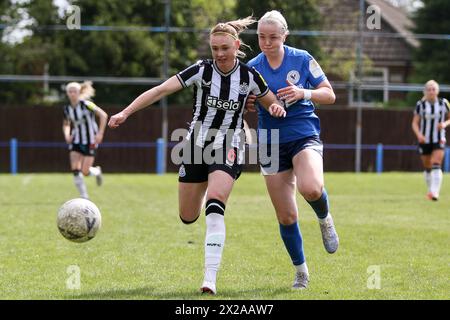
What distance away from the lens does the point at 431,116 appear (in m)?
15.0

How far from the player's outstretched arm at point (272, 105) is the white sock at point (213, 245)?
34.2 inches

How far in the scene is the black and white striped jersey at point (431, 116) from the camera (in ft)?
48.8

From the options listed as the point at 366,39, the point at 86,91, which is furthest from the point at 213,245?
the point at 366,39

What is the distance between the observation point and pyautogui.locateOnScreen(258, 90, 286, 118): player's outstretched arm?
20.2 feet

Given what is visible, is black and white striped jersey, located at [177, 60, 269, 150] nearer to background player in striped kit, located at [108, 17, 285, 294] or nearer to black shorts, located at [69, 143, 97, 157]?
background player in striped kit, located at [108, 17, 285, 294]

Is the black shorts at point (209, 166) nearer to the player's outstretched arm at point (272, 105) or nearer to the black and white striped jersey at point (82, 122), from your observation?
the player's outstretched arm at point (272, 105)

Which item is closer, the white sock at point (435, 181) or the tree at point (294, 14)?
the white sock at point (435, 181)

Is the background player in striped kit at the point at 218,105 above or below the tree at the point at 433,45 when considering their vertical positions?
below

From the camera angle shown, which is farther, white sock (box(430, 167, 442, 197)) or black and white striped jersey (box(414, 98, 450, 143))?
black and white striped jersey (box(414, 98, 450, 143))

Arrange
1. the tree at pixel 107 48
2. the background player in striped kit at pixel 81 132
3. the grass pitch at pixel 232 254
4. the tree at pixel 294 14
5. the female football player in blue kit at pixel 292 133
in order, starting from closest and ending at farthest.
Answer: the grass pitch at pixel 232 254 < the female football player in blue kit at pixel 292 133 < the background player in striped kit at pixel 81 132 < the tree at pixel 294 14 < the tree at pixel 107 48

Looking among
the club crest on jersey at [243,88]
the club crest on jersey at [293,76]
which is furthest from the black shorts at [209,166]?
the club crest on jersey at [293,76]

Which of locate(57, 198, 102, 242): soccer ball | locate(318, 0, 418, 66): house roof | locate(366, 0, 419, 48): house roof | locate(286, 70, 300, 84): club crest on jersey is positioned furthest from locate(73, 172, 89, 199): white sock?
locate(366, 0, 419, 48): house roof

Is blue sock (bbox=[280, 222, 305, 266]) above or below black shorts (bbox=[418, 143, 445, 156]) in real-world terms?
below

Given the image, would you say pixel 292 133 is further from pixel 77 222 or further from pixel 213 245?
pixel 77 222
